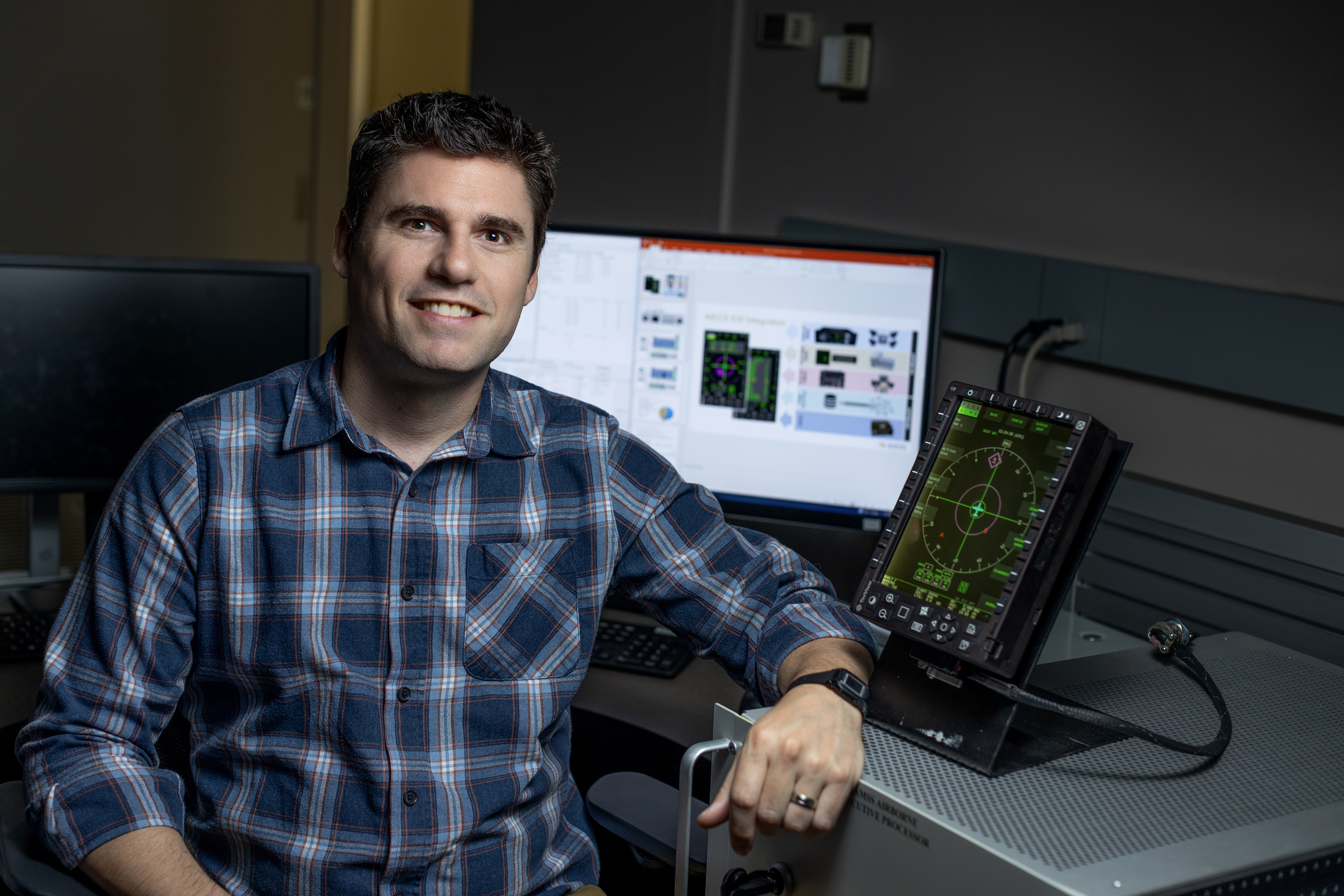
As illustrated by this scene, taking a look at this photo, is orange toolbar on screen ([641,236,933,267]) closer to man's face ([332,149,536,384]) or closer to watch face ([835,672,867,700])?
man's face ([332,149,536,384])

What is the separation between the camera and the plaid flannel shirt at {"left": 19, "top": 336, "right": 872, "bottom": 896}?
1.06m

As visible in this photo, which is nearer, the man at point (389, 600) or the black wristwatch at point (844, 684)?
the black wristwatch at point (844, 684)

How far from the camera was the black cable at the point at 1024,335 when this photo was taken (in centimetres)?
160

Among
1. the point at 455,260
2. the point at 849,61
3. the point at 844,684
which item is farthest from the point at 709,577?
the point at 849,61

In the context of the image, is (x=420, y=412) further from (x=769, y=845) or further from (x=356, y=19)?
(x=356, y=19)

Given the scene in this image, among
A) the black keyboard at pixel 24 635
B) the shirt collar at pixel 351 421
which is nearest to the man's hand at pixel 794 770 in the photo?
the shirt collar at pixel 351 421

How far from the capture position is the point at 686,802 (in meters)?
0.93

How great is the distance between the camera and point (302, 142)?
3.98 meters

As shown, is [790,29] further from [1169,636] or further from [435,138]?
[1169,636]

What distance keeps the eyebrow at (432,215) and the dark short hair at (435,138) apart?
4cm

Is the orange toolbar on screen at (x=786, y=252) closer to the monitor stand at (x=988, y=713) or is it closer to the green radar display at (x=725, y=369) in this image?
the green radar display at (x=725, y=369)

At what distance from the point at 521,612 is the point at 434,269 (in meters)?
0.34

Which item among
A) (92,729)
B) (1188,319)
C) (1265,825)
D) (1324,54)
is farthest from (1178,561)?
Result: (92,729)

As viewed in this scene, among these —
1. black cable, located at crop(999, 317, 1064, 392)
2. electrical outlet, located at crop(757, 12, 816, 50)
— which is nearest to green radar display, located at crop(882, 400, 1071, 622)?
black cable, located at crop(999, 317, 1064, 392)
